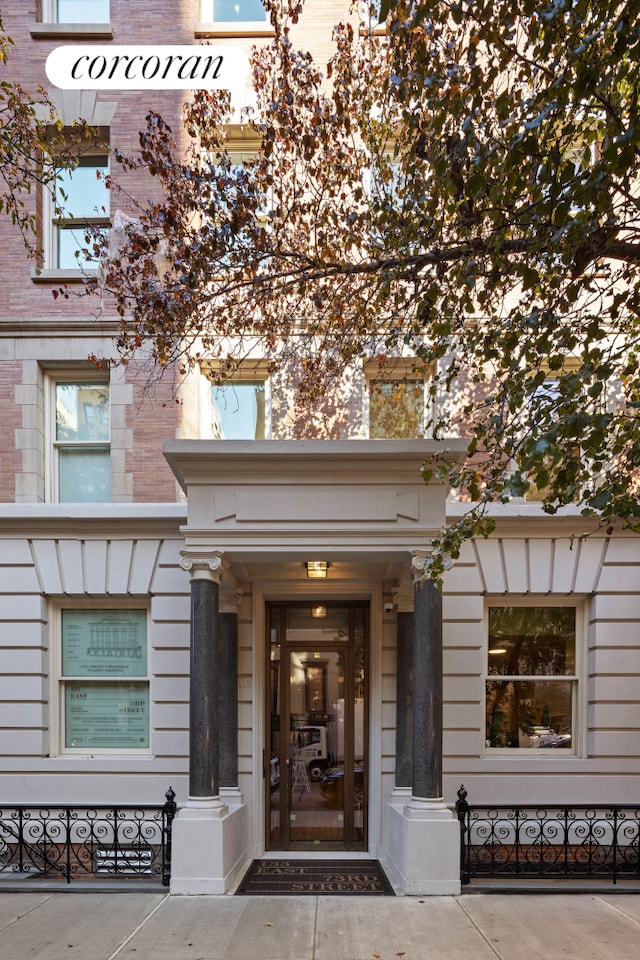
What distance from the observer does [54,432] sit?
1052 cm

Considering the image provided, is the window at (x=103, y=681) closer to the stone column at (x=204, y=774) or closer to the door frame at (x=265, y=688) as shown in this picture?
the door frame at (x=265, y=688)

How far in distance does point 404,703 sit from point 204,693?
3.11m

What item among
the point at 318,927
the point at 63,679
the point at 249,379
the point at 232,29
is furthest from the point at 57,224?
the point at 318,927

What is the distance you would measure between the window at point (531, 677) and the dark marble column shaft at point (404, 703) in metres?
1.34

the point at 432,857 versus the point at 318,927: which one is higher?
the point at 432,857

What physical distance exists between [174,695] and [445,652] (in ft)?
13.3

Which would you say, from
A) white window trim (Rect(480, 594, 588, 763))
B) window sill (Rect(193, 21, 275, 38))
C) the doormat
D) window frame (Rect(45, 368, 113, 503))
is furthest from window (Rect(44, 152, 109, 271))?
the doormat

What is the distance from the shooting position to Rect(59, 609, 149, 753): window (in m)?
10.1

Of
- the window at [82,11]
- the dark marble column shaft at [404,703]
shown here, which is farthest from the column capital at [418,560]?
the window at [82,11]

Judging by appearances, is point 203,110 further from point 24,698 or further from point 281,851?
point 281,851

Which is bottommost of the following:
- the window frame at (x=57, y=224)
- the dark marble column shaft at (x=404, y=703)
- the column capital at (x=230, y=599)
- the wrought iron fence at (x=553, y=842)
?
the wrought iron fence at (x=553, y=842)

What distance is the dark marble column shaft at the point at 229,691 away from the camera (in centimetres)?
963

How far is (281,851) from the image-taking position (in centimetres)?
976

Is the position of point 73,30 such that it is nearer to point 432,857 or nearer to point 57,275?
point 57,275
